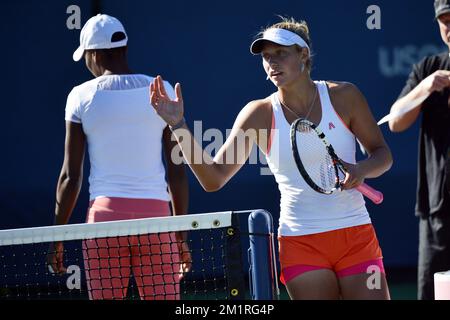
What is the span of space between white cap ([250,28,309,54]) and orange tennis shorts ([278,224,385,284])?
72 centimetres

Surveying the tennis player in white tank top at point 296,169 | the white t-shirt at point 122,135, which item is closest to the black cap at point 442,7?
the tennis player in white tank top at point 296,169

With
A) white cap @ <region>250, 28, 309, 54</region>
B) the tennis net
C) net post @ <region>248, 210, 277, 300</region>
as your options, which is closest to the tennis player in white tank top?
white cap @ <region>250, 28, 309, 54</region>

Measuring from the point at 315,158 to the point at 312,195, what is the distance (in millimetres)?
135

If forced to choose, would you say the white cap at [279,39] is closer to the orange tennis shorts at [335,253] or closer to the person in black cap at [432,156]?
the person in black cap at [432,156]

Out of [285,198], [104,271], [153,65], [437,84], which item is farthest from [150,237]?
[153,65]

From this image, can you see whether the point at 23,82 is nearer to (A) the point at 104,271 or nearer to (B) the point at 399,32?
→ (B) the point at 399,32

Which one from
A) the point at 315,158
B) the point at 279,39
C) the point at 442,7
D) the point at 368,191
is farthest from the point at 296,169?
the point at 442,7

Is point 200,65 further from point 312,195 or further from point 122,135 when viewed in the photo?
point 312,195

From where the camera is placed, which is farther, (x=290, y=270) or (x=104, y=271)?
(x=104, y=271)

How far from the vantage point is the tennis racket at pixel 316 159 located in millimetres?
3654

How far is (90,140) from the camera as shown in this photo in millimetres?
4270

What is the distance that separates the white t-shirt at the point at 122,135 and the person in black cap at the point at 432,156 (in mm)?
1005

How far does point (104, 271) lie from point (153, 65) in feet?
10.4

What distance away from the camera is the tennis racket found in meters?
3.65
